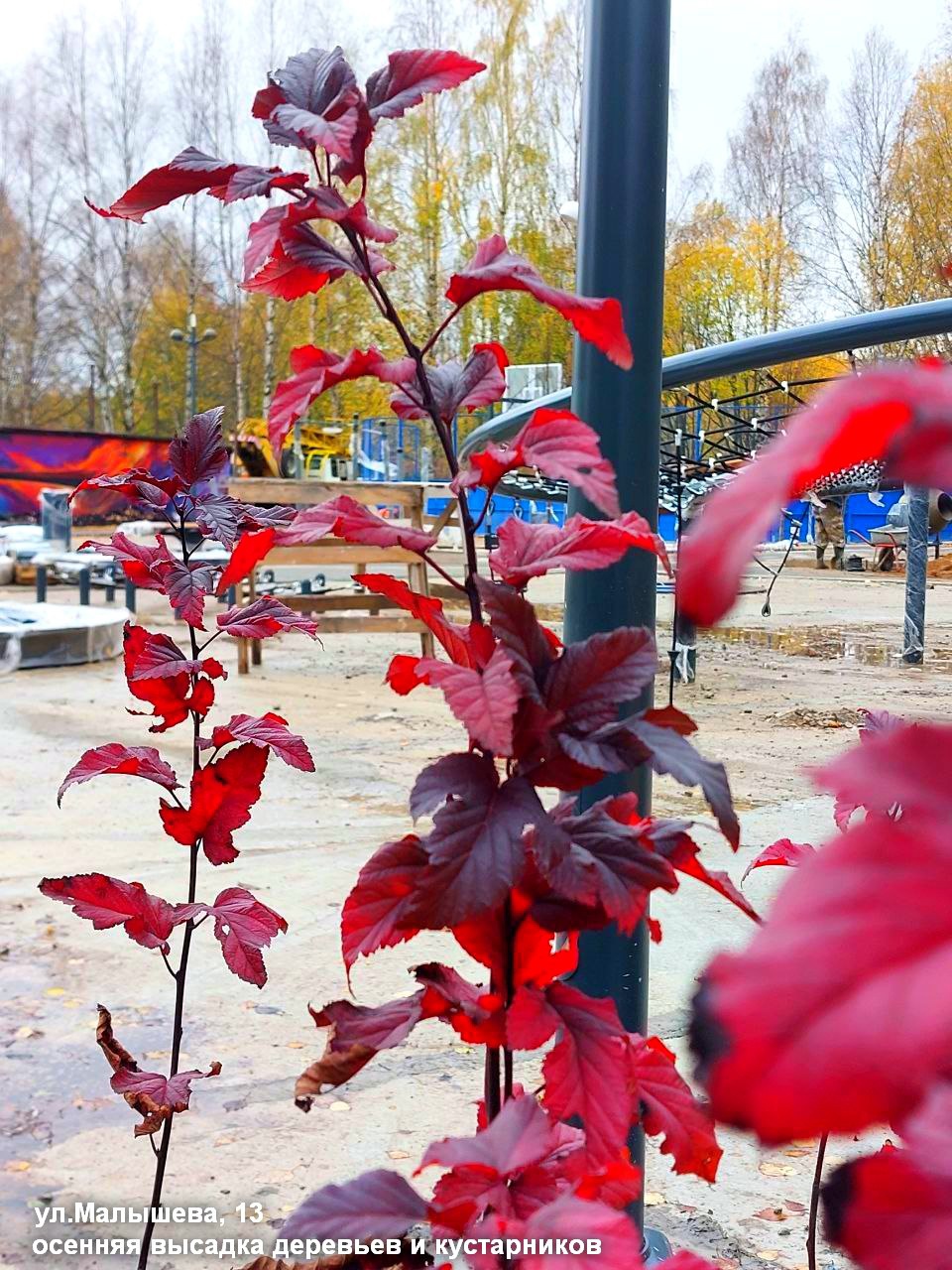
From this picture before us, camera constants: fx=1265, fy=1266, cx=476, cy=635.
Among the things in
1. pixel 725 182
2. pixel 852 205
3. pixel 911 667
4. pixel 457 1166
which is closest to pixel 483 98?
pixel 725 182

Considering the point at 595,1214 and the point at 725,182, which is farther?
the point at 725,182

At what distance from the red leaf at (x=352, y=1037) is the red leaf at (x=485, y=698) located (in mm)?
189

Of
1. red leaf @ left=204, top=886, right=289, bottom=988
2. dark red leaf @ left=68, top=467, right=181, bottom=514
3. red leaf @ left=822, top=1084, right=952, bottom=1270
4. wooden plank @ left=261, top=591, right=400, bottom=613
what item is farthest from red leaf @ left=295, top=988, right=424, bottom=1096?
wooden plank @ left=261, top=591, right=400, bottom=613

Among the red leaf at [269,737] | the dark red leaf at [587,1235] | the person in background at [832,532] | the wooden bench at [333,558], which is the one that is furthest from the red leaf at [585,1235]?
the person in background at [832,532]

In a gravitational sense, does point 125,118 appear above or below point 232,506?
above

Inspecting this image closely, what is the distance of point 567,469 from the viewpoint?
613 millimetres

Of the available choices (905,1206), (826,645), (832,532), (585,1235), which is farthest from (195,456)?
(832,532)

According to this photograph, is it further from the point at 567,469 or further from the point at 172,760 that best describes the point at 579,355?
the point at 172,760

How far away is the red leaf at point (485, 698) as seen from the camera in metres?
0.54

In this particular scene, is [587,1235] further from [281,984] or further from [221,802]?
[281,984]

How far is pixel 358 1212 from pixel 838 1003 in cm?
44

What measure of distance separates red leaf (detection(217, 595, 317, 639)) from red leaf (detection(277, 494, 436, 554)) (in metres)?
0.54

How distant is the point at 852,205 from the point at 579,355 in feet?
87.7

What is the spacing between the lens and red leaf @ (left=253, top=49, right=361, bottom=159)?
2.07 feet
